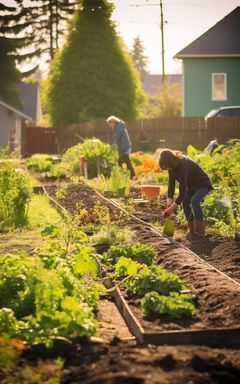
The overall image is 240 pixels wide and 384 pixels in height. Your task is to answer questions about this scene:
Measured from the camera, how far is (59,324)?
4.91m

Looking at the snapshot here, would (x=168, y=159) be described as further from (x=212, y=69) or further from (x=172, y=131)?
(x=212, y=69)

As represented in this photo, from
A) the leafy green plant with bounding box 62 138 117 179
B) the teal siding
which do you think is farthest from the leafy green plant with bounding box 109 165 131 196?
the teal siding

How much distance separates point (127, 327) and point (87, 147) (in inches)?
547

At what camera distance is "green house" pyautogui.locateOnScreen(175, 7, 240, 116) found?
3388 cm

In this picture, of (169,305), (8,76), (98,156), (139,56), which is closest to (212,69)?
(98,156)

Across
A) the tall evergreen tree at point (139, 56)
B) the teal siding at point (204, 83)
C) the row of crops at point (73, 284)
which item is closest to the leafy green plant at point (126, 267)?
the row of crops at point (73, 284)

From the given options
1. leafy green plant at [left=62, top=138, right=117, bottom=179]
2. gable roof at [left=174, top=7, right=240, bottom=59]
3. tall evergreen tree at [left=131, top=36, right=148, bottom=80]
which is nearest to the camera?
leafy green plant at [left=62, top=138, right=117, bottom=179]

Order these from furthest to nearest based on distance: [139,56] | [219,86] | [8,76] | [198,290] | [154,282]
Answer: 1. [139,56]
2. [8,76]
3. [219,86]
4. [198,290]
5. [154,282]

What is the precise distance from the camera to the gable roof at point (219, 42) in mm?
33719

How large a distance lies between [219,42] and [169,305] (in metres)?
30.2

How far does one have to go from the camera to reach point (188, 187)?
32.3ft

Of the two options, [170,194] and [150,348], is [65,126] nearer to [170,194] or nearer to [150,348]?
[170,194]

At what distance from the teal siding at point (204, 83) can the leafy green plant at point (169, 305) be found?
2949cm

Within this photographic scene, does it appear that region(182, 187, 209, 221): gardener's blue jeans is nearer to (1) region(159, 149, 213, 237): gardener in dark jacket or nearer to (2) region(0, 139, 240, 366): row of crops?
(1) region(159, 149, 213, 237): gardener in dark jacket
